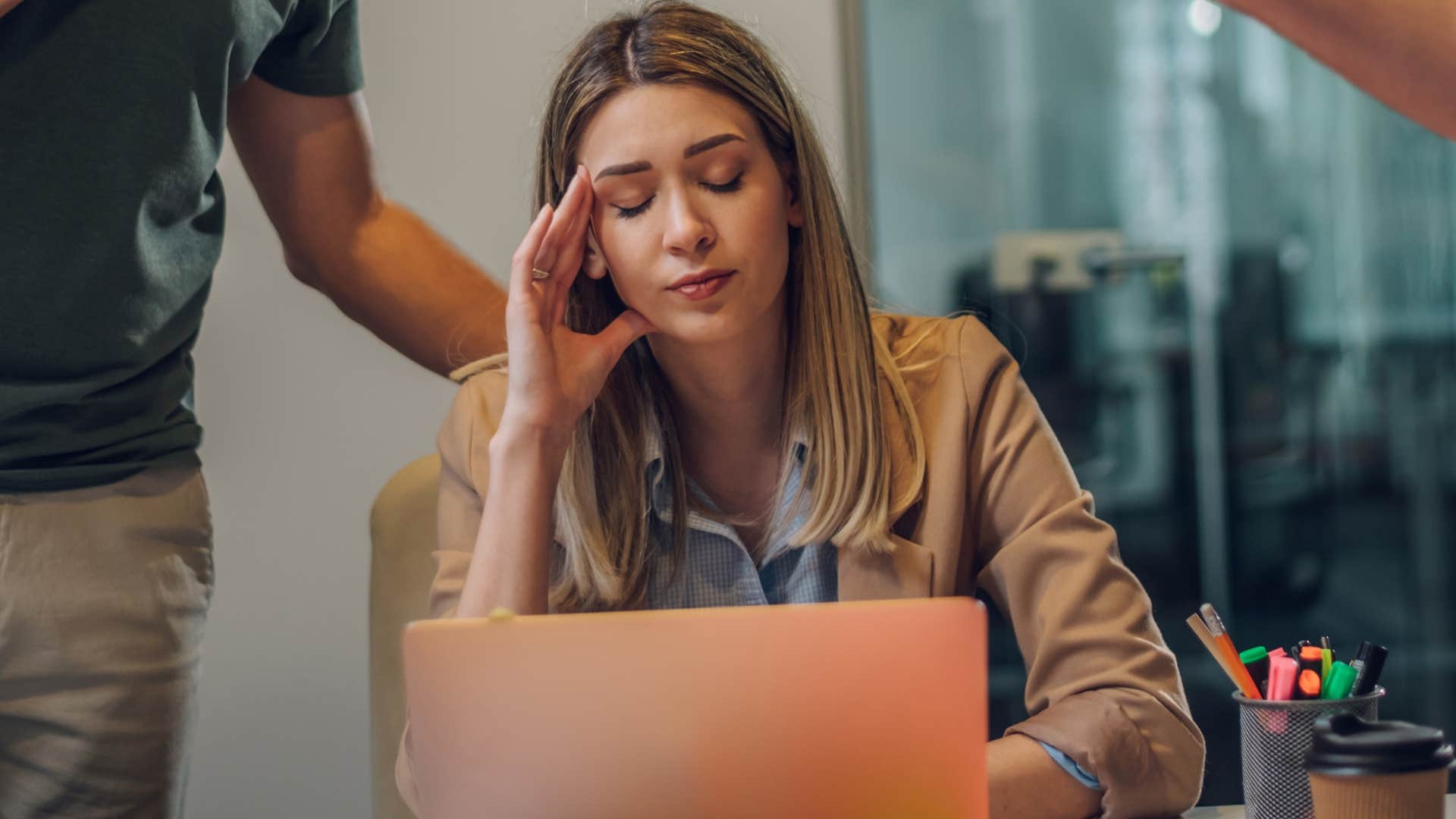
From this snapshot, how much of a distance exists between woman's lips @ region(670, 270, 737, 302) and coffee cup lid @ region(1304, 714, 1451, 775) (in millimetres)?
692

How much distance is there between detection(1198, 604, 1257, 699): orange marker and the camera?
2.92ft

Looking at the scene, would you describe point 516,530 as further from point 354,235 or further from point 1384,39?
point 1384,39

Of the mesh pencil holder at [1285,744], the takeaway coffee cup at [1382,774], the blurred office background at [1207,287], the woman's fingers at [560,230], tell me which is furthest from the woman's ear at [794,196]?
the blurred office background at [1207,287]

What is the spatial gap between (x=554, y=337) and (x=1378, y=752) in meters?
0.86

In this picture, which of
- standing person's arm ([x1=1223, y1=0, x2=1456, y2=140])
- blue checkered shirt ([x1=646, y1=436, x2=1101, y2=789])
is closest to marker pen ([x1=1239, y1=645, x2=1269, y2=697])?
standing person's arm ([x1=1223, y1=0, x2=1456, y2=140])

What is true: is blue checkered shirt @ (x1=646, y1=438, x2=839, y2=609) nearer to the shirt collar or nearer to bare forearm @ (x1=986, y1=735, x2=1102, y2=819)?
the shirt collar

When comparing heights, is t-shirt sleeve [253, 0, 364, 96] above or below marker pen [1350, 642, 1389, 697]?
above

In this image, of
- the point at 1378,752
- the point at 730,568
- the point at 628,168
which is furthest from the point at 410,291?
the point at 1378,752

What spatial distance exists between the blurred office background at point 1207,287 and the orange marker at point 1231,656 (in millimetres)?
1903

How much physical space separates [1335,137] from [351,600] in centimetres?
229

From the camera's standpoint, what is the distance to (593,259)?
4.58 feet

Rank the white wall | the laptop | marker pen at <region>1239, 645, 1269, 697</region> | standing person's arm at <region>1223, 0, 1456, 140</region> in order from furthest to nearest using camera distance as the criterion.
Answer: the white wall → marker pen at <region>1239, 645, 1269, 697</region> → standing person's arm at <region>1223, 0, 1456, 140</region> → the laptop

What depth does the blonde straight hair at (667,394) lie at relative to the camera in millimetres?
1326

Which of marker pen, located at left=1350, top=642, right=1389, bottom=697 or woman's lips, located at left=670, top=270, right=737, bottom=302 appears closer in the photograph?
marker pen, located at left=1350, top=642, right=1389, bottom=697
